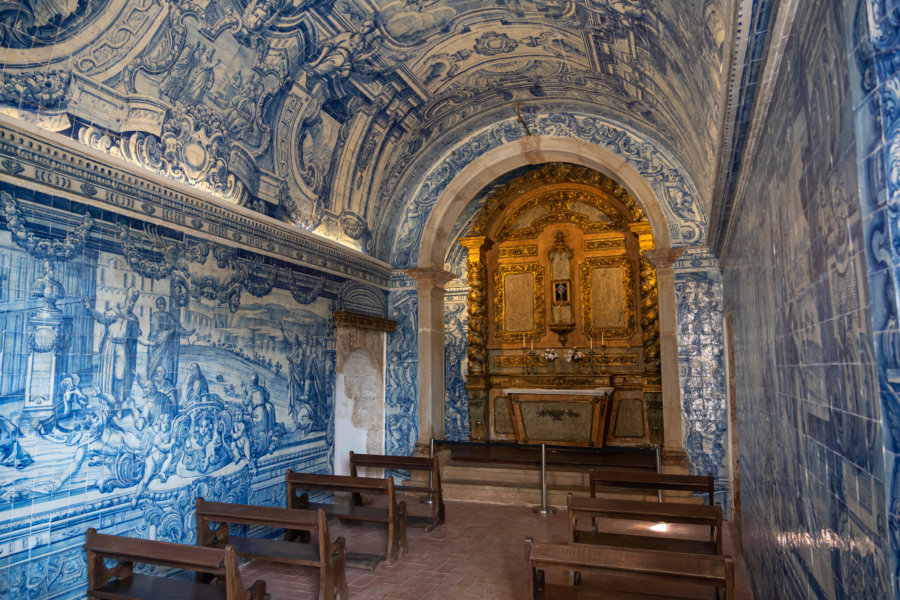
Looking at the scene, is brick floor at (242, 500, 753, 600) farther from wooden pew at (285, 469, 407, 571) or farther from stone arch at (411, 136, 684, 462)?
stone arch at (411, 136, 684, 462)

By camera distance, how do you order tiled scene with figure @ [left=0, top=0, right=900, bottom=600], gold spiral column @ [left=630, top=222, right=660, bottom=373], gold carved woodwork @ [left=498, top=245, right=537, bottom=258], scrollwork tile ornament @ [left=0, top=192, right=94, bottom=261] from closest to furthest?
tiled scene with figure @ [left=0, top=0, right=900, bottom=600]
scrollwork tile ornament @ [left=0, top=192, right=94, bottom=261]
gold spiral column @ [left=630, top=222, right=660, bottom=373]
gold carved woodwork @ [left=498, top=245, right=537, bottom=258]

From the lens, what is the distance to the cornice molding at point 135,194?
14.6ft

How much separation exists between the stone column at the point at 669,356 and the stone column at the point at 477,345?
422 centimetres

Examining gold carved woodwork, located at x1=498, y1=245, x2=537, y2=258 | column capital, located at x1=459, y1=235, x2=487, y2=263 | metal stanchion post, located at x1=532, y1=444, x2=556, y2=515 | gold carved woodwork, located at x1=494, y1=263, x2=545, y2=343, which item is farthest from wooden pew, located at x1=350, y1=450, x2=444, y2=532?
gold carved woodwork, located at x1=498, y1=245, x2=537, y2=258

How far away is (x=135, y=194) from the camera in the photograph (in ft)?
17.9

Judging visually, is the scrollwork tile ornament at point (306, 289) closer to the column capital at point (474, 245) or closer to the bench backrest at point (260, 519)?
the bench backrest at point (260, 519)

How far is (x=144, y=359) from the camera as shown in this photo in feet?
18.0

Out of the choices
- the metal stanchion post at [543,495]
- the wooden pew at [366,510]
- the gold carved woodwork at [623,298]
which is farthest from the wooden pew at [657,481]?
the gold carved woodwork at [623,298]

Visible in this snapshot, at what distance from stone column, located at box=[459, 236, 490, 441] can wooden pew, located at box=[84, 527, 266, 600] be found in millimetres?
7958

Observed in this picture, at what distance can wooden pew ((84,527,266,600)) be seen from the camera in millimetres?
3842

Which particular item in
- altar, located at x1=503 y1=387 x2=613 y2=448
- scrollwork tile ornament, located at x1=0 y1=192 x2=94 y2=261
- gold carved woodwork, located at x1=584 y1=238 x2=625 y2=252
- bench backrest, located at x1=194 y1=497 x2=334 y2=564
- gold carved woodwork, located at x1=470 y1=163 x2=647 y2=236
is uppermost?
gold carved woodwork, located at x1=470 y1=163 x2=647 y2=236

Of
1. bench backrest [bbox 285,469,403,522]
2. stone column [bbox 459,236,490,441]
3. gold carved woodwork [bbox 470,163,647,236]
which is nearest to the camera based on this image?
bench backrest [bbox 285,469,403,522]

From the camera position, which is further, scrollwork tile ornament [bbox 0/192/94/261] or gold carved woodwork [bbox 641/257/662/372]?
gold carved woodwork [bbox 641/257/662/372]

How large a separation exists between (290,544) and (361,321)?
4341 mm
